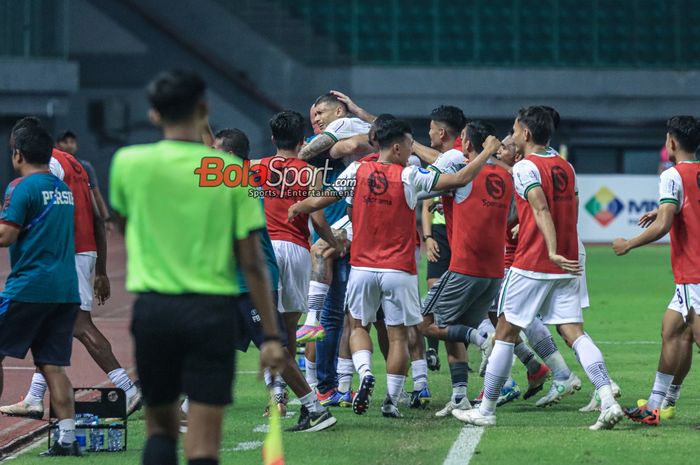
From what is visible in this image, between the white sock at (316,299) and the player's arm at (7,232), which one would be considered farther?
the white sock at (316,299)

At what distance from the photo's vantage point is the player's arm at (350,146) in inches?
376

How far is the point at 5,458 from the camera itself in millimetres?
7773

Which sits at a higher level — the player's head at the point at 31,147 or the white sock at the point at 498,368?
the player's head at the point at 31,147

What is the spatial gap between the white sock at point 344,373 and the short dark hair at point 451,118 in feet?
6.40

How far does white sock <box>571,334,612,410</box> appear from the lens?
27.2ft

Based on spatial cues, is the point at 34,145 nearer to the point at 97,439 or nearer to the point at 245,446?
the point at 97,439

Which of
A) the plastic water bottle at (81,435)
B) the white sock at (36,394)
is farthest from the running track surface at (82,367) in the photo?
the plastic water bottle at (81,435)

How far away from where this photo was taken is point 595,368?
8438 millimetres

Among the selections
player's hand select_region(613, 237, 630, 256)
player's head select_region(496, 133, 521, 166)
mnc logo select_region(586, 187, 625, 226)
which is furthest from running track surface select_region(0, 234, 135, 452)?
mnc logo select_region(586, 187, 625, 226)

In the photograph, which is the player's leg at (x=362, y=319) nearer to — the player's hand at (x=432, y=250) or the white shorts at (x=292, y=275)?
the white shorts at (x=292, y=275)

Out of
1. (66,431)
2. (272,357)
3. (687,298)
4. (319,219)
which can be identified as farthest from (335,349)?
(272,357)

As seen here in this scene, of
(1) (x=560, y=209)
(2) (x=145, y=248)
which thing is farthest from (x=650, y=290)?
(2) (x=145, y=248)

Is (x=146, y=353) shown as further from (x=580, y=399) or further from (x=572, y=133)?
(x=572, y=133)

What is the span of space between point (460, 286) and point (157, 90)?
484cm
